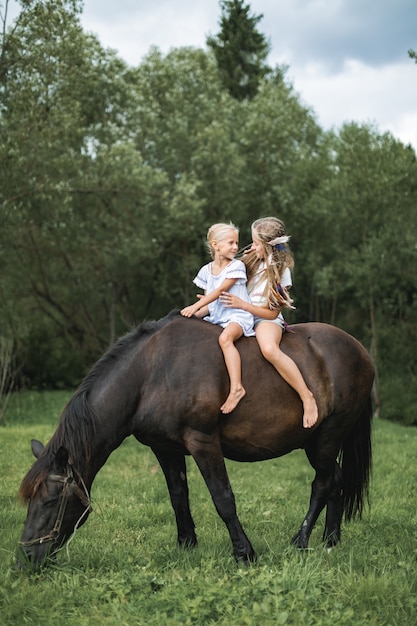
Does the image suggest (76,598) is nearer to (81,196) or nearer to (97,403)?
(97,403)

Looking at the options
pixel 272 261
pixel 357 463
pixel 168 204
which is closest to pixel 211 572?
pixel 357 463

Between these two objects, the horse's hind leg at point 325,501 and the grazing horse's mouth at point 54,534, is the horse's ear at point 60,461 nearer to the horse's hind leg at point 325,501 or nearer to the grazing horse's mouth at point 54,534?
the grazing horse's mouth at point 54,534

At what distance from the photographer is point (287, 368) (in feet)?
15.1

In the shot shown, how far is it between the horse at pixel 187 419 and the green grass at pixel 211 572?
254 millimetres

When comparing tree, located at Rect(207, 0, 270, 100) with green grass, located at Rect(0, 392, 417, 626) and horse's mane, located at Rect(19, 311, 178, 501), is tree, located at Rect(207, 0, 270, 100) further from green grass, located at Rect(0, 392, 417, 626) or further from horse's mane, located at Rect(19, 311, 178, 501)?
horse's mane, located at Rect(19, 311, 178, 501)

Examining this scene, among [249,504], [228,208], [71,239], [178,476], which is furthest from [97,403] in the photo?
[228,208]

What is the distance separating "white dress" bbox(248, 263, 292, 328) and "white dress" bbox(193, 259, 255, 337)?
0.24 ft

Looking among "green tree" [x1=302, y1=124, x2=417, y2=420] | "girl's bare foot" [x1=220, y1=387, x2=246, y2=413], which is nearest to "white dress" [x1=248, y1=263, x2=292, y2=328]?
"girl's bare foot" [x1=220, y1=387, x2=246, y2=413]

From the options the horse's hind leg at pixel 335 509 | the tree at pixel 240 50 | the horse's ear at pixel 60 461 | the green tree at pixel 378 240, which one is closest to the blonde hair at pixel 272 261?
the horse's hind leg at pixel 335 509

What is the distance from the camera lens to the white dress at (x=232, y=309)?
15.4 ft

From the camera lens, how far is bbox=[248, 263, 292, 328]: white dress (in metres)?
4.82

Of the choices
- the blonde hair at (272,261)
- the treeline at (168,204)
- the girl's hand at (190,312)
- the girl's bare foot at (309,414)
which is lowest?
the girl's bare foot at (309,414)

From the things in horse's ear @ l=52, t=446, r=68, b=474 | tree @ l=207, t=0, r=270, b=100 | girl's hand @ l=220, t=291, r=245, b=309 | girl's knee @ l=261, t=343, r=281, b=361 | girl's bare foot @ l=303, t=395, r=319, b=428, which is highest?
tree @ l=207, t=0, r=270, b=100

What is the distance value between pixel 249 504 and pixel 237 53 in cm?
3046
